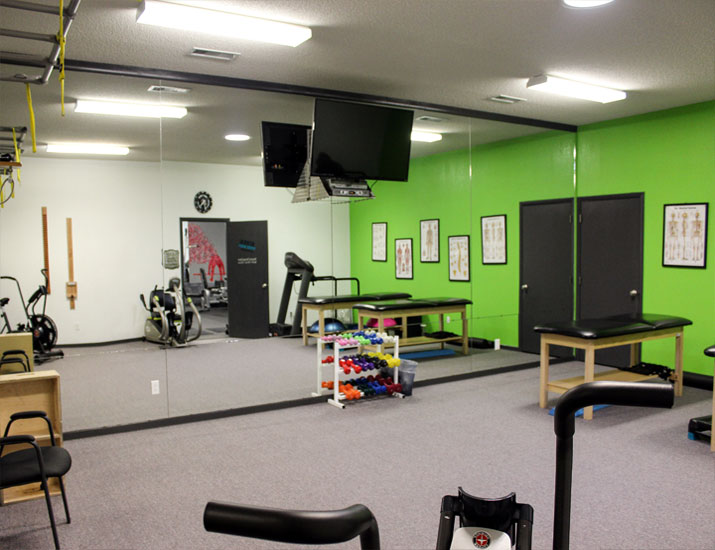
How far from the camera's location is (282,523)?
48 cm

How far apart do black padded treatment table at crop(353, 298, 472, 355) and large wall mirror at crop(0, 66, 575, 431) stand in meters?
0.20

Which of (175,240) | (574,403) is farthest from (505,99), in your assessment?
(574,403)

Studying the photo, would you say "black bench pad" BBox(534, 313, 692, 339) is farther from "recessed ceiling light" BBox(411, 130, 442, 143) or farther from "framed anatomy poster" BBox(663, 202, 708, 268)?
"recessed ceiling light" BBox(411, 130, 442, 143)

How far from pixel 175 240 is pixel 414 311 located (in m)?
2.59

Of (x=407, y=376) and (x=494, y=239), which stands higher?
(x=494, y=239)

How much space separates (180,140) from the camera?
4.96 meters

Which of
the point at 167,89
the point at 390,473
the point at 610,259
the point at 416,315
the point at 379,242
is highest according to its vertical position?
the point at 167,89

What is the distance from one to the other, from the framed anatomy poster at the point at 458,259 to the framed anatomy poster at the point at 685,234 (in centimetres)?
203

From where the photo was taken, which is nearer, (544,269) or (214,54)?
(214,54)

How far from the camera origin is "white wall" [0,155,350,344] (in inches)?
173

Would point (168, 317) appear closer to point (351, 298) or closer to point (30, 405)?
point (30, 405)

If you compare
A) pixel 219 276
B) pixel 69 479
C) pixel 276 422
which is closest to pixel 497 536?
pixel 69 479

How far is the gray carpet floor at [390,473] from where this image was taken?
288 centimetres

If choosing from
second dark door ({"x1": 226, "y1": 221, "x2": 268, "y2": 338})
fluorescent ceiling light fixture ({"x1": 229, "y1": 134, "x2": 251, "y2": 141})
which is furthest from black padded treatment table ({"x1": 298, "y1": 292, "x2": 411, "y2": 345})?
fluorescent ceiling light fixture ({"x1": 229, "y1": 134, "x2": 251, "y2": 141})
